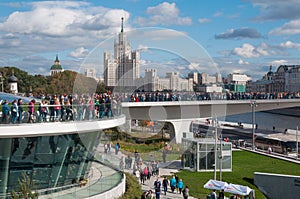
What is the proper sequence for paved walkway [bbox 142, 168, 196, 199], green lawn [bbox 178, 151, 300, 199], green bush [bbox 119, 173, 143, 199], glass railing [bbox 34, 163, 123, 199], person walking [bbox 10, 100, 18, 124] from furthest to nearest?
green lawn [bbox 178, 151, 300, 199], paved walkway [bbox 142, 168, 196, 199], green bush [bbox 119, 173, 143, 199], glass railing [bbox 34, 163, 123, 199], person walking [bbox 10, 100, 18, 124]

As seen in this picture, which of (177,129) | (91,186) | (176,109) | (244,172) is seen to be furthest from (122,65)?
(177,129)

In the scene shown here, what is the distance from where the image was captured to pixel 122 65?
71.3 ft

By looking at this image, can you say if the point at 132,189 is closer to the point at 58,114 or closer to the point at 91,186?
the point at 91,186

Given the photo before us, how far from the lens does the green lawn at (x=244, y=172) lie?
2545 cm

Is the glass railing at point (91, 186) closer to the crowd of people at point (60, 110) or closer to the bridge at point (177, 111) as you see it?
the crowd of people at point (60, 110)

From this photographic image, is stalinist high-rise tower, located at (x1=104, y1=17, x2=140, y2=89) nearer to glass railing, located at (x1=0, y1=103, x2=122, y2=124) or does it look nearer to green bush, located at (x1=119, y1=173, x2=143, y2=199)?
glass railing, located at (x1=0, y1=103, x2=122, y2=124)

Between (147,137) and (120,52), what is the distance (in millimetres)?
18040

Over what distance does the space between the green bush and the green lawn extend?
11.1ft

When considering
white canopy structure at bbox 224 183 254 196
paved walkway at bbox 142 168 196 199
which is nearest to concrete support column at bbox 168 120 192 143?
paved walkway at bbox 142 168 196 199

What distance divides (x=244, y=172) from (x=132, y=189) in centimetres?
1142

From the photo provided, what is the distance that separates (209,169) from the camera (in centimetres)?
3067

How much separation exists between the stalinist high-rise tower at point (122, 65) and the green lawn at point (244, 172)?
738 centimetres

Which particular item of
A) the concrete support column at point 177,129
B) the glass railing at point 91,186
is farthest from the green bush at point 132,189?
the concrete support column at point 177,129

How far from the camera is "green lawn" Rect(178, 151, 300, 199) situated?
2545 cm
